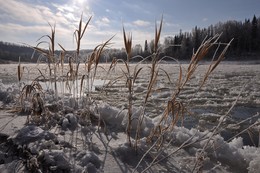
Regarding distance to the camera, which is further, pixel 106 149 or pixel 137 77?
pixel 137 77

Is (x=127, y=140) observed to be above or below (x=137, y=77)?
below

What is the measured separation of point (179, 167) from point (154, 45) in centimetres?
93

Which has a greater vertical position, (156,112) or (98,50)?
(98,50)

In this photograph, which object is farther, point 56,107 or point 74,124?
point 56,107

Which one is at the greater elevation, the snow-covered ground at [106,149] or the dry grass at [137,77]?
the dry grass at [137,77]

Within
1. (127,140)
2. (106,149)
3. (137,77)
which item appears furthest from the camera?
(137,77)

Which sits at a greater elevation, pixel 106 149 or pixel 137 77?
pixel 137 77

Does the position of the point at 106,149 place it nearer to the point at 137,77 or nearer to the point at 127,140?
the point at 127,140

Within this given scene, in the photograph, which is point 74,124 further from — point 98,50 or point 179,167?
point 179,167

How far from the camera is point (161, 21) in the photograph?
1.45 meters

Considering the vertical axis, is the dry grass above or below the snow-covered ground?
above

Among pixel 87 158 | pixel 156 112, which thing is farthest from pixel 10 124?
pixel 156 112

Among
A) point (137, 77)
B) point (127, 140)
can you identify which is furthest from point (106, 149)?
point (137, 77)

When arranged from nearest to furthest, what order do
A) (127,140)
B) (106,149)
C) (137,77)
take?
(106,149) < (127,140) < (137,77)
